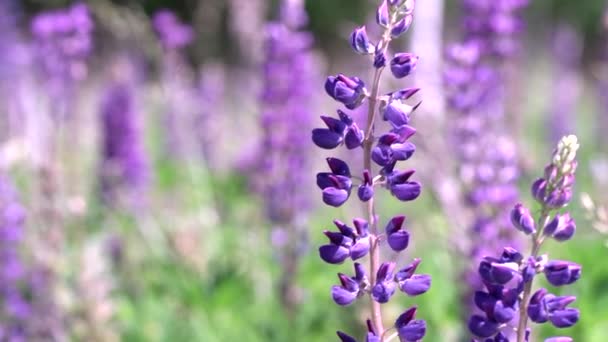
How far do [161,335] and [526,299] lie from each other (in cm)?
184

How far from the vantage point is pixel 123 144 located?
4.07 metres

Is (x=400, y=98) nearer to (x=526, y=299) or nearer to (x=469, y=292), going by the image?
(x=526, y=299)

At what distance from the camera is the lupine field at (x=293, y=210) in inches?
45.5

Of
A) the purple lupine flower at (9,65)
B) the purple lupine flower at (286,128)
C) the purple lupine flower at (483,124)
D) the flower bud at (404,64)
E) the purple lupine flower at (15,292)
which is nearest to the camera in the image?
the flower bud at (404,64)

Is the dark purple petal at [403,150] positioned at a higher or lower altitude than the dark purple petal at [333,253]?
higher

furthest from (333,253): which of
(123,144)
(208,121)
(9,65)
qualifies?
(9,65)

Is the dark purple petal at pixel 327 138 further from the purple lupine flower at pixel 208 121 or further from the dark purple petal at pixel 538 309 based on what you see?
the purple lupine flower at pixel 208 121

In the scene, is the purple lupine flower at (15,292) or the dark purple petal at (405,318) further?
the purple lupine flower at (15,292)

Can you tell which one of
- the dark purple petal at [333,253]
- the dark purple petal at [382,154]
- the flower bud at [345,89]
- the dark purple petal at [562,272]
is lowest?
the dark purple petal at [562,272]

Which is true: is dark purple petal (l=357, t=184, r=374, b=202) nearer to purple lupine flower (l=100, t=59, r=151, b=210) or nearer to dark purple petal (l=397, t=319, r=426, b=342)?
dark purple petal (l=397, t=319, r=426, b=342)

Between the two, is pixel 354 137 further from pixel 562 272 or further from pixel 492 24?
pixel 492 24

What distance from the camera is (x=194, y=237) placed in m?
3.12

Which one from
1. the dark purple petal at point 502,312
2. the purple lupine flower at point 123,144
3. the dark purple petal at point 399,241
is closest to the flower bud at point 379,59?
the dark purple petal at point 399,241

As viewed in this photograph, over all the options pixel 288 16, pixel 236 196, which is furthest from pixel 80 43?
pixel 236 196
